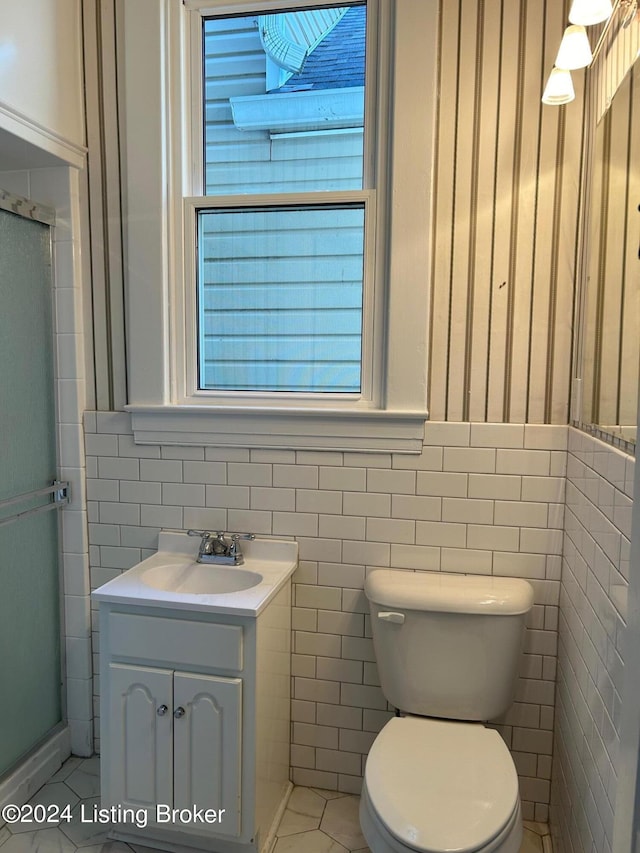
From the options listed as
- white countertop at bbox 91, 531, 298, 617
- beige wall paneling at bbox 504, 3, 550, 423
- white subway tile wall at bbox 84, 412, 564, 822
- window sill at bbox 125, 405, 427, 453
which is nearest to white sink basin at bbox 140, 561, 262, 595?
white countertop at bbox 91, 531, 298, 617

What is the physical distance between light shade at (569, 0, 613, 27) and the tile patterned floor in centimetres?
215

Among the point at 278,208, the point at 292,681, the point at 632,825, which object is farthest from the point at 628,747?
the point at 278,208

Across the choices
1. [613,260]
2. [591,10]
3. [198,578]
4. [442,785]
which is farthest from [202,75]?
[442,785]

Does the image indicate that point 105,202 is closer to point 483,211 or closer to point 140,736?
point 483,211

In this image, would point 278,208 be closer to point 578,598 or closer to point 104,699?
point 578,598

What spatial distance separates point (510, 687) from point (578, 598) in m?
0.34

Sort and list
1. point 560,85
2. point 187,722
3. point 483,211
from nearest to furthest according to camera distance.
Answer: point 560,85
point 187,722
point 483,211

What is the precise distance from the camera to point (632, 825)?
0.82 meters

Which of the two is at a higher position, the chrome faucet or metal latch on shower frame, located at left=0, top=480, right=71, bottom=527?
metal latch on shower frame, located at left=0, top=480, right=71, bottom=527

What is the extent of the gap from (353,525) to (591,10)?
1431 millimetres

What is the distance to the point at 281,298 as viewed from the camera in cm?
188

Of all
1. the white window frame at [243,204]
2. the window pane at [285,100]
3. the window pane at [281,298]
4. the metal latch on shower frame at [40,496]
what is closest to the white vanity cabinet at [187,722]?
the metal latch on shower frame at [40,496]

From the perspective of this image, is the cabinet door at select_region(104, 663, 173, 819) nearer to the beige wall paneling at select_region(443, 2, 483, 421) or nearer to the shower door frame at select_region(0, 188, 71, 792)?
the shower door frame at select_region(0, 188, 71, 792)

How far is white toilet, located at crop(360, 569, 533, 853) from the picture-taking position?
1.29m
